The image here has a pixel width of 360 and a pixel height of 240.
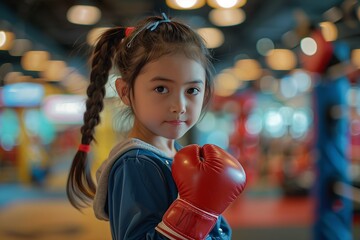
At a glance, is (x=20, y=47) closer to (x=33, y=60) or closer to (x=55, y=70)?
(x=33, y=60)

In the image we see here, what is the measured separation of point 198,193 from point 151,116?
227 mm

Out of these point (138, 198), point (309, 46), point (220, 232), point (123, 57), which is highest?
point (309, 46)

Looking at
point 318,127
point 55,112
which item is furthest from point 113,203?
point 55,112

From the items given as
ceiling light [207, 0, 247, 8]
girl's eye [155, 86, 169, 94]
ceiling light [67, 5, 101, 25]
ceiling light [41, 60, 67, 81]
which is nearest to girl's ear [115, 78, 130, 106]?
girl's eye [155, 86, 169, 94]

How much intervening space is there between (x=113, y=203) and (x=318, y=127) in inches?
112

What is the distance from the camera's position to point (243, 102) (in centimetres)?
699

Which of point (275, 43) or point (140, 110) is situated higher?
point (275, 43)

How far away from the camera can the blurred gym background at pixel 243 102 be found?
3.32m

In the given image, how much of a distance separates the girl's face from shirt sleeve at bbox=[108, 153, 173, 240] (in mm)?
107

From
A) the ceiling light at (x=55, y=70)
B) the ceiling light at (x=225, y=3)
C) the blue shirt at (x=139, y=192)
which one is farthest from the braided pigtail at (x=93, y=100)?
the ceiling light at (x=55, y=70)

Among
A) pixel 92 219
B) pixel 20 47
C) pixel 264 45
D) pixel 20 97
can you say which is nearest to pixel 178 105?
pixel 92 219

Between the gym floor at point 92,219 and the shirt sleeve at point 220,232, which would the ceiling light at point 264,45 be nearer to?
the gym floor at point 92,219

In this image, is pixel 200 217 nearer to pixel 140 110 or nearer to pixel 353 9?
pixel 140 110

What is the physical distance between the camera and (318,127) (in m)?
3.48
